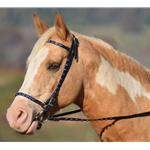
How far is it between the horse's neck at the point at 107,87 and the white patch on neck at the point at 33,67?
1.06ft

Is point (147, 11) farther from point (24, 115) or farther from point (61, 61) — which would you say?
point (24, 115)

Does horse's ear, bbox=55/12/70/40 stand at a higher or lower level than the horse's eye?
higher

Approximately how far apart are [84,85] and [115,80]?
0.26 meters

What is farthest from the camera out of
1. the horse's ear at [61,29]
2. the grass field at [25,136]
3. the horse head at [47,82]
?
the grass field at [25,136]

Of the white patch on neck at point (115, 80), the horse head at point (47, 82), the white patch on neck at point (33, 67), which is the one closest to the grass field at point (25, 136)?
the white patch on neck at point (115, 80)

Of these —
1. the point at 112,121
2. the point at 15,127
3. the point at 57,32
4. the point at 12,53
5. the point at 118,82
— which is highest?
the point at 57,32

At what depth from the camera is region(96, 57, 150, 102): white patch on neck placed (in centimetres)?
188

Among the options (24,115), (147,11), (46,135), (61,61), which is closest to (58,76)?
(61,61)

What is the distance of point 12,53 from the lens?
4434 mm

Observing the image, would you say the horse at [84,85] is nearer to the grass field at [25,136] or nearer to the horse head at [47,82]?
the horse head at [47,82]

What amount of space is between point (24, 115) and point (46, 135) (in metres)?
3.53

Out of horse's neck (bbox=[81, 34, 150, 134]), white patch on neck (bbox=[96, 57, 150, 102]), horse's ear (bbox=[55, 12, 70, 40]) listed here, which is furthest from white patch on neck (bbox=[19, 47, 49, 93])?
white patch on neck (bbox=[96, 57, 150, 102])

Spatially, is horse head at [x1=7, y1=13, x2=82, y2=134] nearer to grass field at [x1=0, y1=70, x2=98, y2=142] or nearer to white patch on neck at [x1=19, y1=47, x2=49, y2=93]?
A: white patch on neck at [x1=19, y1=47, x2=49, y2=93]

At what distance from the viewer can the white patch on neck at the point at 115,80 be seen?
188 cm
